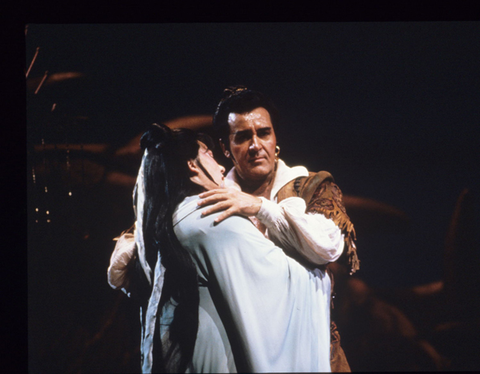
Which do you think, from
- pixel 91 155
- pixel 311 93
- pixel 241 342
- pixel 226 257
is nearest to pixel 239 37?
pixel 311 93

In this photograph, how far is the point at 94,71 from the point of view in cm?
204

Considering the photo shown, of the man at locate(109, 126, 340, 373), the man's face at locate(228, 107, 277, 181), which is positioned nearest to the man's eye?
the man's face at locate(228, 107, 277, 181)

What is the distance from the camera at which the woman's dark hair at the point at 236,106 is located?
1.97 m

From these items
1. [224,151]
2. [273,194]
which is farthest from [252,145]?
[273,194]

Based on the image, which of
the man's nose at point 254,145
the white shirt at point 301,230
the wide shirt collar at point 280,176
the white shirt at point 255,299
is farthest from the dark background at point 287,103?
the white shirt at point 255,299

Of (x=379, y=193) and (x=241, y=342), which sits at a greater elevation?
(x=379, y=193)

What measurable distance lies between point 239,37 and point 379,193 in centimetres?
108

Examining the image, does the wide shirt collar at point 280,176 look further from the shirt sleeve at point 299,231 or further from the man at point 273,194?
the shirt sleeve at point 299,231

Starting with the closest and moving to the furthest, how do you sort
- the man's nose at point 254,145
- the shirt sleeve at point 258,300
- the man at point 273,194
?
the shirt sleeve at point 258,300 < the man at point 273,194 < the man's nose at point 254,145

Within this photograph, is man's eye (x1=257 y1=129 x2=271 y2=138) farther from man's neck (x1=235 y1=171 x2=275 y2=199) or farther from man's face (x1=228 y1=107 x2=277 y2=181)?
man's neck (x1=235 y1=171 x2=275 y2=199)

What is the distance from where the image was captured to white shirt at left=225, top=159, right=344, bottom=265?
70.1 inches

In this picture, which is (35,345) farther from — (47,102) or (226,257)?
(47,102)

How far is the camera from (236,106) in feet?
6.46

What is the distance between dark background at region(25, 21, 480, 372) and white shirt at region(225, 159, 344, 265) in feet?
0.90
